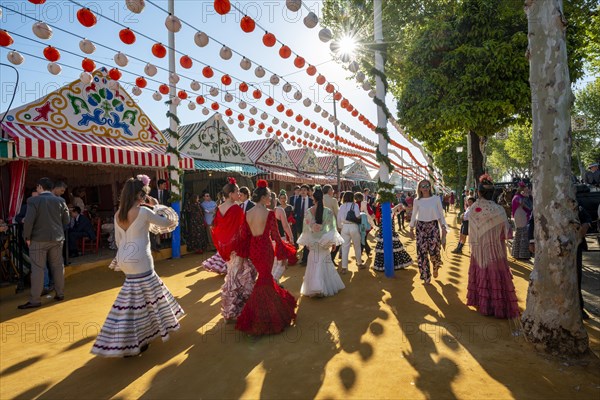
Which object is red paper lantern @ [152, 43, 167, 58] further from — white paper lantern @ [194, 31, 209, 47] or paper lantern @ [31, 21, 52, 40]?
paper lantern @ [31, 21, 52, 40]

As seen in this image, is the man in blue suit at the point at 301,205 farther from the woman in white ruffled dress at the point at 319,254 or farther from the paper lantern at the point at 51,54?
the paper lantern at the point at 51,54

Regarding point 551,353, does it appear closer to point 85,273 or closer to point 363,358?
point 363,358

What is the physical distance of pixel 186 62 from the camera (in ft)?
21.3

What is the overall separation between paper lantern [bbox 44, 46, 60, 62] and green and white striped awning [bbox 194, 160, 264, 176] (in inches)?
265

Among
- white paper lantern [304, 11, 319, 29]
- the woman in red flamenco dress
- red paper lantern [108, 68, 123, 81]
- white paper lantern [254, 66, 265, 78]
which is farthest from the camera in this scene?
white paper lantern [254, 66, 265, 78]

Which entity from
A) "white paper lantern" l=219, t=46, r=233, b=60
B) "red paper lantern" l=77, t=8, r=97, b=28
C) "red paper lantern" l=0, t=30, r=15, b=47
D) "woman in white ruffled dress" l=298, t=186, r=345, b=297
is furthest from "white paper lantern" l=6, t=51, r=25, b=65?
"woman in white ruffled dress" l=298, t=186, r=345, b=297

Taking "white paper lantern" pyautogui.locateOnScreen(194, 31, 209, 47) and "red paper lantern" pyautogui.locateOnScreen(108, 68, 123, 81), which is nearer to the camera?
"white paper lantern" pyautogui.locateOnScreen(194, 31, 209, 47)

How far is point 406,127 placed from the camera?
10.1 meters

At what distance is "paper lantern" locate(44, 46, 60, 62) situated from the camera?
557 cm

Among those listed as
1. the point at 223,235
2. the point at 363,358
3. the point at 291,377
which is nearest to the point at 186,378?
the point at 291,377

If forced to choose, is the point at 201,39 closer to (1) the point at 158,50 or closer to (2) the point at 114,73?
(1) the point at 158,50

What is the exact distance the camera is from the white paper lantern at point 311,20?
192 inches

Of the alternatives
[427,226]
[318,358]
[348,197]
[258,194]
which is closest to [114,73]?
[258,194]

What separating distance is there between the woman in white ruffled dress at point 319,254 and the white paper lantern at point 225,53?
3007 millimetres
